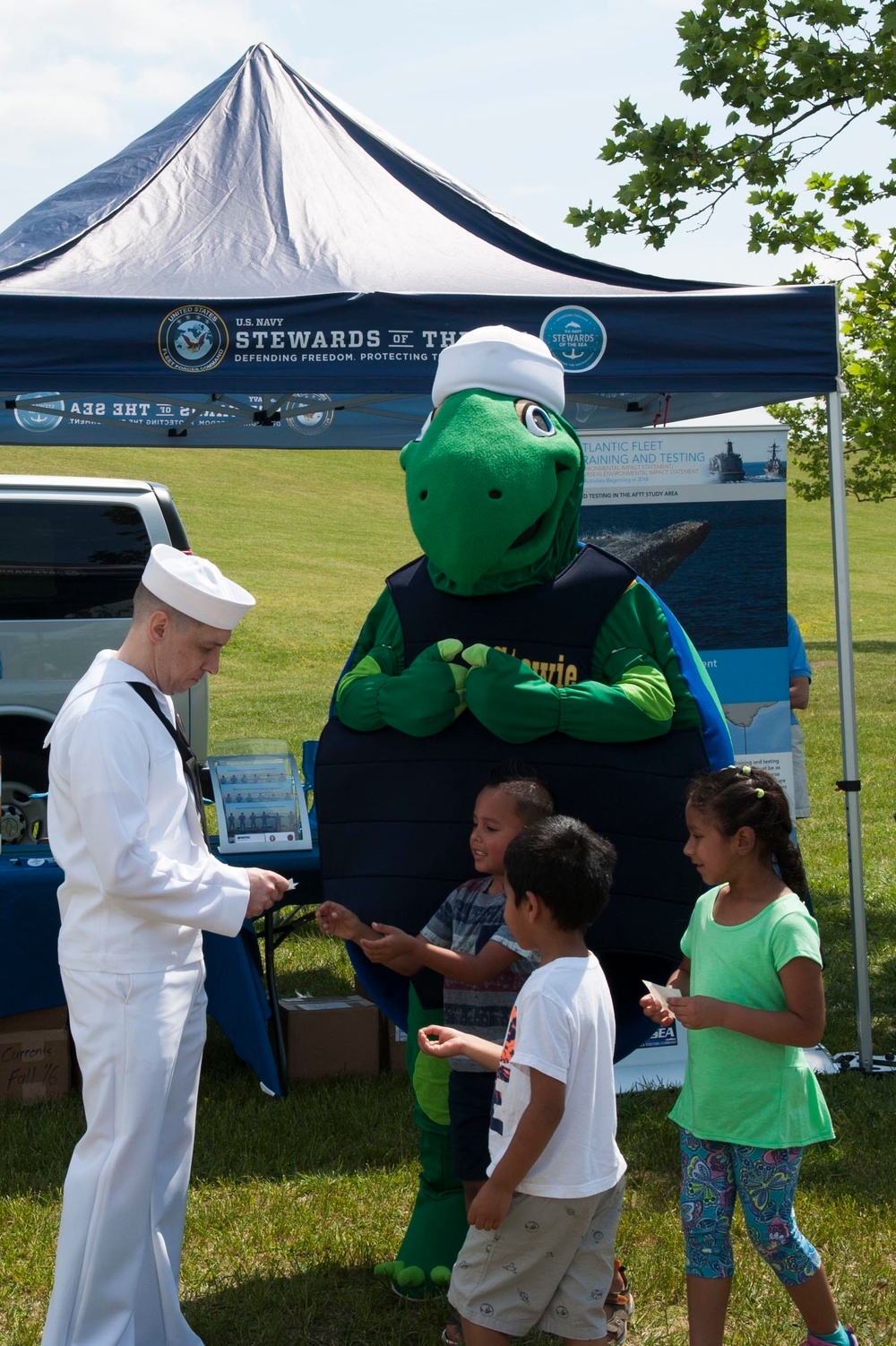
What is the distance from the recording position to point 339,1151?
13.7 ft

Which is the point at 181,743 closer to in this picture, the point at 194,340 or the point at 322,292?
the point at 194,340

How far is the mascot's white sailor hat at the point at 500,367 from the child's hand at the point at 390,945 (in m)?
1.34

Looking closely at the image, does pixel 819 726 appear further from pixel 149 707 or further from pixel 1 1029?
pixel 149 707

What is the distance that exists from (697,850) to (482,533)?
85 centimetres

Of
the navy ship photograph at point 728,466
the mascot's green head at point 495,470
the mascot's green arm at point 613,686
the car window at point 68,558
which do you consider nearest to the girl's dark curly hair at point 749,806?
the mascot's green arm at point 613,686

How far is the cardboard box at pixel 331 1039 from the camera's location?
4801mm

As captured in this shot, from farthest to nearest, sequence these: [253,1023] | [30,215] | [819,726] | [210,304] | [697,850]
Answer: [819,726], [30,215], [253,1023], [210,304], [697,850]

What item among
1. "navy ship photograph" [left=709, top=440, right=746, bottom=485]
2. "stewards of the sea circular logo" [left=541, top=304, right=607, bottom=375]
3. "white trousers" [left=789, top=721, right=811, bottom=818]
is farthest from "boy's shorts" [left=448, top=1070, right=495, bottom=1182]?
"white trousers" [left=789, top=721, right=811, bottom=818]

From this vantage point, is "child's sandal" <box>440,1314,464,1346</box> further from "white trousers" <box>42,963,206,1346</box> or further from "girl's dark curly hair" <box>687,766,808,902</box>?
"girl's dark curly hair" <box>687,766,808,902</box>

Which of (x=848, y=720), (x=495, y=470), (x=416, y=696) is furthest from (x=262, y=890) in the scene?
(x=848, y=720)

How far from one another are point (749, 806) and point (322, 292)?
2.29 metres

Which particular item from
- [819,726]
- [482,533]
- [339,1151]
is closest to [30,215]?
[482,533]

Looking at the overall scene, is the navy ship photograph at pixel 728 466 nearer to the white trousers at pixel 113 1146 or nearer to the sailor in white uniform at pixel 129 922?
the sailor in white uniform at pixel 129 922

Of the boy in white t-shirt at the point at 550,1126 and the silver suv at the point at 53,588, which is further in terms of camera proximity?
the silver suv at the point at 53,588
